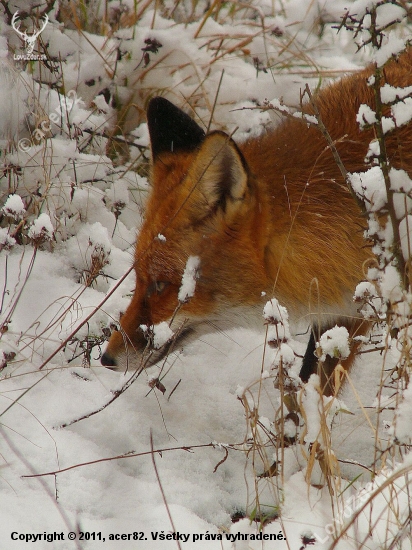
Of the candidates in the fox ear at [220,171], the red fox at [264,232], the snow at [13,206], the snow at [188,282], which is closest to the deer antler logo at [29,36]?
the snow at [13,206]

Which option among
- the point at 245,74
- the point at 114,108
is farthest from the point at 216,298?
the point at 245,74

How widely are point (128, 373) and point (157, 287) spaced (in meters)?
0.51

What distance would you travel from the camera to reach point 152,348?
2.68 metres

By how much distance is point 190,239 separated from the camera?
101 inches

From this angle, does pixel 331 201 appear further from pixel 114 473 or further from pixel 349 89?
pixel 114 473

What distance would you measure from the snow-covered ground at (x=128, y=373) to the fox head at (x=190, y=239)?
0.26 metres

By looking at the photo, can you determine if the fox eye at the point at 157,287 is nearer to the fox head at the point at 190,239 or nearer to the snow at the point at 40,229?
the fox head at the point at 190,239

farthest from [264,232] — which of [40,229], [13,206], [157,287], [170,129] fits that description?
[13,206]

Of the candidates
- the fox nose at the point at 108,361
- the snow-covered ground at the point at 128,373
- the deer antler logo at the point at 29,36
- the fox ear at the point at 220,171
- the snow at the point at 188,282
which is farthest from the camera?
the deer antler logo at the point at 29,36

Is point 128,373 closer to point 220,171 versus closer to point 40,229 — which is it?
point 40,229

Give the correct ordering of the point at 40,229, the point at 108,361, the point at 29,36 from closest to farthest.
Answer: the point at 108,361 < the point at 40,229 < the point at 29,36

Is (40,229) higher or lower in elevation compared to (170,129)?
lower

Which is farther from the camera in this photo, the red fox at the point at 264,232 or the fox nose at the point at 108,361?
the fox nose at the point at 108,361

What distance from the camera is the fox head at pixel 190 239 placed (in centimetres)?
242
